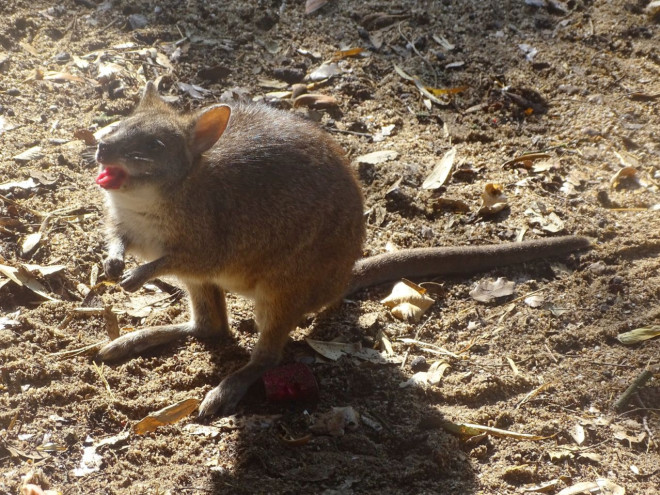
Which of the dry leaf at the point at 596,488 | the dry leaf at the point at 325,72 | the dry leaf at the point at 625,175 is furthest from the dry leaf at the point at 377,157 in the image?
the dry leaf at the point at 596,488

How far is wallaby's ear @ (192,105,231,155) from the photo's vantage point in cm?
410

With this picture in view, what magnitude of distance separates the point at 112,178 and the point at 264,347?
123 cm

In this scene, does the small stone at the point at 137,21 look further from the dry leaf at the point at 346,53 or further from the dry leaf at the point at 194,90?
the dry leaf at the point at 346,53

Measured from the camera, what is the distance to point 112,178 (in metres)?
3.92

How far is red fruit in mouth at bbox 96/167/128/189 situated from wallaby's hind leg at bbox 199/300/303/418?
1.01 m

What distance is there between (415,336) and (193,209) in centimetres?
149

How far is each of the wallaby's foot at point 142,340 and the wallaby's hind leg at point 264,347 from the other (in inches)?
18.1

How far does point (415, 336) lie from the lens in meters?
4.72

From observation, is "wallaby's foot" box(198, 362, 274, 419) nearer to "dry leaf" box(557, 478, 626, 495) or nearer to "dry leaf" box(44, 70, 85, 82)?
"dry leaf" box(557, 478, 626, 495)

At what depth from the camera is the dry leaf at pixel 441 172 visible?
5.64 m

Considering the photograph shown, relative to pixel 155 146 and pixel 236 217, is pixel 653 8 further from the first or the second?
pixel 155 146

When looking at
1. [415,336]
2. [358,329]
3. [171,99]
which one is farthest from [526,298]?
[171,99]

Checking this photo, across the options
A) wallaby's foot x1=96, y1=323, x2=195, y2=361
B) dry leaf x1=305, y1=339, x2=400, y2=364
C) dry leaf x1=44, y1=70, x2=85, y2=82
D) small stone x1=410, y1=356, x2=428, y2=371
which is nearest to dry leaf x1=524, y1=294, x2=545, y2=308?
small stone x1=410, y1=356, x2=428, y2=371

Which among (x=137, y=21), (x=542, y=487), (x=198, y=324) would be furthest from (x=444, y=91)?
(x=542, y=487)
